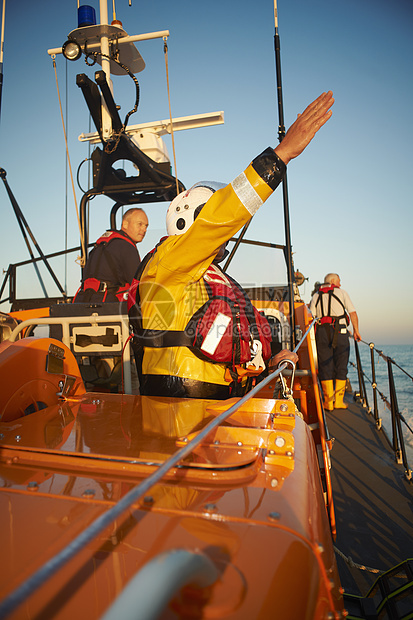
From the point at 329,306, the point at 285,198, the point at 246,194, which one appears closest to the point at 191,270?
the point at 246,194

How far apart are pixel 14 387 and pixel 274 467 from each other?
99 centimetres

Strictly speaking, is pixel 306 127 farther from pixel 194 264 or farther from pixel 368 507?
pixel 368 507

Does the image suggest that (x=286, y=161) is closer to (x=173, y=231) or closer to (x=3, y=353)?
(x=173, y=231)

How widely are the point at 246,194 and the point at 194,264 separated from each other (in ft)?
1.28

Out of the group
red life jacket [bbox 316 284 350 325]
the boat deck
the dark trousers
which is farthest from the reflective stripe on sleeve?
the dark trousers

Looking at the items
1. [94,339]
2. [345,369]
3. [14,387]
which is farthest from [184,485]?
[345,369]

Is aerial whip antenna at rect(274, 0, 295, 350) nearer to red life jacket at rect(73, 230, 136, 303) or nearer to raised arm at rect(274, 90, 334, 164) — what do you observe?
red life jacket at rect(73, 230, 136, 303)

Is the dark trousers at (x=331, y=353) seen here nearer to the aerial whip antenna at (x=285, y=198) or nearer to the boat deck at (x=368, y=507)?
the boat deck at (x=368, y=507)

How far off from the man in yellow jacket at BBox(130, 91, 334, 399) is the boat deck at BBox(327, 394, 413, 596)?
1438 millimetres

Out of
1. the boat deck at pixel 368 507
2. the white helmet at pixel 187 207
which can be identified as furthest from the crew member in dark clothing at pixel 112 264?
the boat deck at pixel 368 507

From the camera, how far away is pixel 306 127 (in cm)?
159

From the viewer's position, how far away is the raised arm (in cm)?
158

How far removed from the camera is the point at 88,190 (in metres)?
4.44

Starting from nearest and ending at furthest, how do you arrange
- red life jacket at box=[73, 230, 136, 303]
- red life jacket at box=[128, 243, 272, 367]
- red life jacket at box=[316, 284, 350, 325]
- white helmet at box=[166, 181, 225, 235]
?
red life jacket at box=[128, 243, 272, 367] → white helmet at box=[166, 181, 225, 235] → red life jacket at box=[73, 230, 136, 303] → red life jacket at box=[316, 284, 350, 325]
